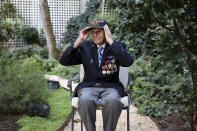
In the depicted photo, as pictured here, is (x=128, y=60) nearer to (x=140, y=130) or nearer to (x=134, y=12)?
(x=134, y=12)

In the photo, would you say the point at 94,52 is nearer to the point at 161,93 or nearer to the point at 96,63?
the point at 96,63

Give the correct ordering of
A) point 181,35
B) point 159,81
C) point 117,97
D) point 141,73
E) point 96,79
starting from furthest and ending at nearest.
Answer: point 141,73 < point 159,81 < point 181,35 < point 96,79 < point 117,97

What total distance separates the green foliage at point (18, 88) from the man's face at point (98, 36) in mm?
1352

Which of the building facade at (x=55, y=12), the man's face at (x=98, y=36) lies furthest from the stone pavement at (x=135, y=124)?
the building facade at (x=55, y=12)

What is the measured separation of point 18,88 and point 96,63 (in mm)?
1365

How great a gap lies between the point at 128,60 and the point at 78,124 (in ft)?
4.64

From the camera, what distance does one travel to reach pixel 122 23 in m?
3.16

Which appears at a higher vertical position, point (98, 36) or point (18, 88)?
point (98, 36)

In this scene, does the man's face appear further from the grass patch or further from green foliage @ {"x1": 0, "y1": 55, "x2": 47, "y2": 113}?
green foliage @ {"x1": 0, "y1": 55, "x2": 47, "y2": 113}

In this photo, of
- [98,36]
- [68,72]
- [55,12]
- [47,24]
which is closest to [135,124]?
[98,36]

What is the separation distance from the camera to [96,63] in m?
2.88

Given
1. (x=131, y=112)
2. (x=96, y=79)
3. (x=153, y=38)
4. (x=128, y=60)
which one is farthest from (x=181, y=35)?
(x=131, y=112)

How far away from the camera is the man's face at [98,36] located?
2840 millimetres

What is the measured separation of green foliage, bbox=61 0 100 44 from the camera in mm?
11438
